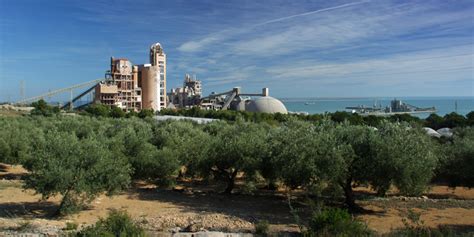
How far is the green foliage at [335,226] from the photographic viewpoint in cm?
1142

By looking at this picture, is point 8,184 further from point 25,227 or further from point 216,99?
point 216,99

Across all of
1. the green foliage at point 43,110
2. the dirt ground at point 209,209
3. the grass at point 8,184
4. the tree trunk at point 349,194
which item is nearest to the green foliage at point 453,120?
the dirt ground at point 209,209

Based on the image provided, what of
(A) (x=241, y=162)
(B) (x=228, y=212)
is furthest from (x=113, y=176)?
(A) (x=241, y=162)

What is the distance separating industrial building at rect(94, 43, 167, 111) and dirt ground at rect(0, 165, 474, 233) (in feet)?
254

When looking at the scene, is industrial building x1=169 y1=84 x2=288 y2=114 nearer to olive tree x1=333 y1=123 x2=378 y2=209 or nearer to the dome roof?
the dome roof

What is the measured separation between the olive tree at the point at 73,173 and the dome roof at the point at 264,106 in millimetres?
103601

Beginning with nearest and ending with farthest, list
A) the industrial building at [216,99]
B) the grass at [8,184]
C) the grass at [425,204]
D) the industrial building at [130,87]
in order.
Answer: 1. the grass at [425,204]
2. the grass at [8,184]
3. the industrial building at [130,87]
4. the industrial building at [216,99]

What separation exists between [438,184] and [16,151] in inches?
1223

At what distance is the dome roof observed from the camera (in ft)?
404

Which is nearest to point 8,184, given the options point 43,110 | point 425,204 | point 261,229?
point 261,229

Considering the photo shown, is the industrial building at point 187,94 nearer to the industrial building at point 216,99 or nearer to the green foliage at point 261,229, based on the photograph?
the industrial building at point 216,99

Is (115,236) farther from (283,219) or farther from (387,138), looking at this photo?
(387,138)

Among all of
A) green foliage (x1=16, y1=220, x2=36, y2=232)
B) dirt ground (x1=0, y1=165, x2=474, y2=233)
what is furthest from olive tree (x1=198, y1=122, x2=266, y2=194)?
green foliage (x1=16, y1=220, x2=36, y2=232)

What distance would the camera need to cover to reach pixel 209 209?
800 inches
